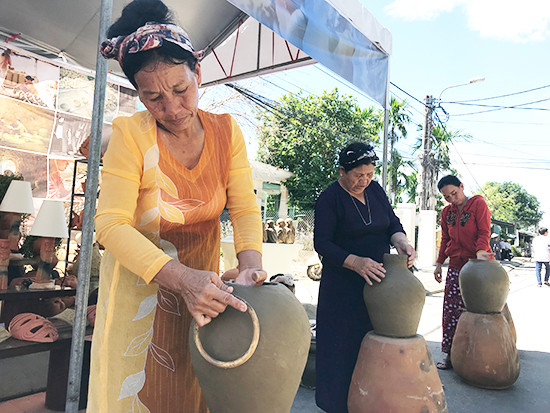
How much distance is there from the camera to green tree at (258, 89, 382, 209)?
1570cm

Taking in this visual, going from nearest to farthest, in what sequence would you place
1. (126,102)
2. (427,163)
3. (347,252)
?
(347,252) < (126,102) < (427,163)

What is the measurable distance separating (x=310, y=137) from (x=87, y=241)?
14.3m

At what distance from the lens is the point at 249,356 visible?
1.01 m

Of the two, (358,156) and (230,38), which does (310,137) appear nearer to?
(230,38)

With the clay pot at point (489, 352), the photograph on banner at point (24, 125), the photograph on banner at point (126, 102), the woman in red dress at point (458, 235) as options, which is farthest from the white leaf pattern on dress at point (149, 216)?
the photograph on banner at point (126, 102)

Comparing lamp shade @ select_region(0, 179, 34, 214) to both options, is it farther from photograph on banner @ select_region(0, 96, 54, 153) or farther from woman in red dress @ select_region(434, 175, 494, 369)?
woman in red dress @ select_region(434, 175, 494, 369)

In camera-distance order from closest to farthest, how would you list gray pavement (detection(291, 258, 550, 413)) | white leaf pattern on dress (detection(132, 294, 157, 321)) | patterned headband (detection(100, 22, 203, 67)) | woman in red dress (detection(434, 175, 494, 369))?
patterned headband (detection(100, 22, 203, 67)) < white leaf pattern on dress (detection(132, 294, 157, 321)) < gray pavement (detection(291, 258, 550, 413)) < woman in red dress (detection(434, 175, 494, 369))

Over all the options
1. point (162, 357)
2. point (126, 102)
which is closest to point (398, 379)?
point (162, 357)

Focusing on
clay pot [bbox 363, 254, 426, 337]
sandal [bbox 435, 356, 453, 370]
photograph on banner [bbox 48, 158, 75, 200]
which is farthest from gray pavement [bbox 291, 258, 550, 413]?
photograph on banner [bbox 48, 158, 75, 200]

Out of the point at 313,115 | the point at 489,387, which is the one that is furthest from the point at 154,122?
the point at 313,115

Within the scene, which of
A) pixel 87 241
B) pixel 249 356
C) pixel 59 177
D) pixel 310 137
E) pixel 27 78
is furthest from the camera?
pixel 310 137

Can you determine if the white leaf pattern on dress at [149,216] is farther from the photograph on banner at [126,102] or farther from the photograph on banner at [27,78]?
the photograph on banner at [126,102]

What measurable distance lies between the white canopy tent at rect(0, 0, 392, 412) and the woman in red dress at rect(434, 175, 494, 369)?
76cm

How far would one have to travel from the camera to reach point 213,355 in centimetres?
102
